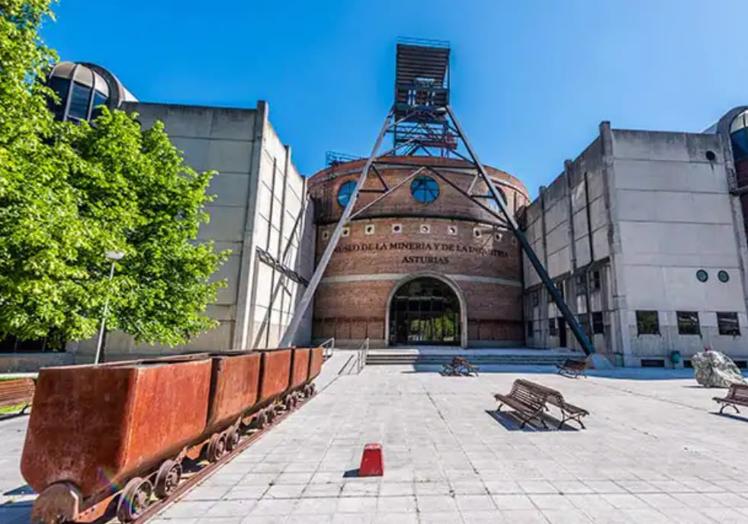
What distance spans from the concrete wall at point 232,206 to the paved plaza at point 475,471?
9.02 meters

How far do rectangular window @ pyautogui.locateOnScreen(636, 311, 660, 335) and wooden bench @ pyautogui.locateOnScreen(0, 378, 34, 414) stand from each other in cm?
2347

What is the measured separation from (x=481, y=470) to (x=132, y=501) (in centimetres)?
410

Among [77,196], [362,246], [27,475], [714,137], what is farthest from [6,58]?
[714,137]

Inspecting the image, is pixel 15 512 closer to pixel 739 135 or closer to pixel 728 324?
pixel 728 324

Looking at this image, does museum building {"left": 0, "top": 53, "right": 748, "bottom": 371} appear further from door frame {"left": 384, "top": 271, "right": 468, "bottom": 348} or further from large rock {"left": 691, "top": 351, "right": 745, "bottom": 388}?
large rock {"left": 691, "top": 351, "right": 745, "bottom": 388}

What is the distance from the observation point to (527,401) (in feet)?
26.4

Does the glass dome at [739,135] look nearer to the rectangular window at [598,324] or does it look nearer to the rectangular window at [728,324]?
the rectangular window at [728,324]

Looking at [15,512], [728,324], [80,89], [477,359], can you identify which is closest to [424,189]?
[477,359]

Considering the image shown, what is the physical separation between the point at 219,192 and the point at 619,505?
17.9 meters

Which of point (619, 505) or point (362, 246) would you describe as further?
point (362, 246)

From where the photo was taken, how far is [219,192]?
17562 mm

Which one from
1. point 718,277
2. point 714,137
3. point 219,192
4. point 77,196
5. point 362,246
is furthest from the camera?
point 362,246

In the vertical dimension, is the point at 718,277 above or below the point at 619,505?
above

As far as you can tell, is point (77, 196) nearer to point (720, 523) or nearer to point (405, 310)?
point (720, 523)
